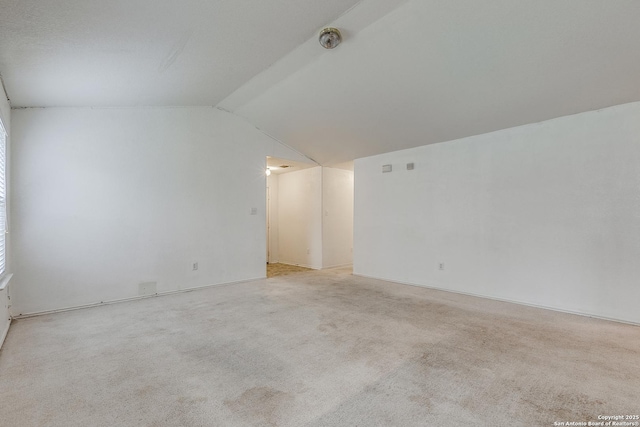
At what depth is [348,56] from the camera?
326 cm

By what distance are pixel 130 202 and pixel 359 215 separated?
392cm

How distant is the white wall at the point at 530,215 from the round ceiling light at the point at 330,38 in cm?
262

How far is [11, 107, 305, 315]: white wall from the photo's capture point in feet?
11.7

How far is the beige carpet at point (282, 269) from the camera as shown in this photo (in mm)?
6148

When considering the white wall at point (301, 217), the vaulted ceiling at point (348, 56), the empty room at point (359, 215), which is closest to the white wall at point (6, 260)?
the empty room at point (359, 215)

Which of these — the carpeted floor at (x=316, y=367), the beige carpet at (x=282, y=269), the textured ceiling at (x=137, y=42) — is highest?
the textured ceiling at (x=137, y=42)

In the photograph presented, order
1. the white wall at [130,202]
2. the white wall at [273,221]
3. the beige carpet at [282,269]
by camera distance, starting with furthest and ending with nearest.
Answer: the white wall at [273,221]
the beige carpet at [282,269]
the white wall at [130,202]

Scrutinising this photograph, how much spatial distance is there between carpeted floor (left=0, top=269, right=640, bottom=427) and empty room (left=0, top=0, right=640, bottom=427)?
0.02m

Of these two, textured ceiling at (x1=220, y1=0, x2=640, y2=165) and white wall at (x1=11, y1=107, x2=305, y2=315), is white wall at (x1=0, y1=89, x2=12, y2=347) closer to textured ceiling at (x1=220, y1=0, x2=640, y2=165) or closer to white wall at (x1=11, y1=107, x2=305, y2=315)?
white wall at (x1=11, y1=107, x2=305, y2=315)

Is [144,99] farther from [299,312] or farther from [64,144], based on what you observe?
[299,312]

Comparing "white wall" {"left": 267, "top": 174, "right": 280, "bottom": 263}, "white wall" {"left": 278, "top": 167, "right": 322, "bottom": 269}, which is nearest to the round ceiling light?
"white wall" {"left": 278, "top": 167, "right": 322, "bottom": 269}

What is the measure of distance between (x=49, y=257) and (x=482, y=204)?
5.75 m

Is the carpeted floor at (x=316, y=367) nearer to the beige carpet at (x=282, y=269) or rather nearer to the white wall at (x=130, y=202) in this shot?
the white wall at (x=130, y=202)

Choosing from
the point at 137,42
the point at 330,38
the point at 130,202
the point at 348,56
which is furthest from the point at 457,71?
the point at 130,202
